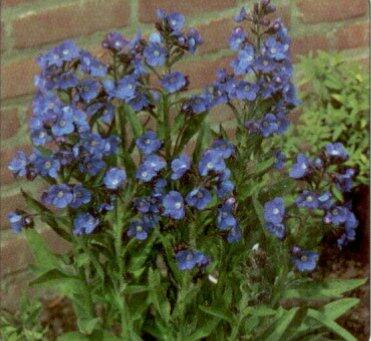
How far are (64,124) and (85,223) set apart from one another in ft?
0.68

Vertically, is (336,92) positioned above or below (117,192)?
below

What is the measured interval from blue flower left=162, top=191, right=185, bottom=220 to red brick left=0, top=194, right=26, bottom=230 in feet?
2.47

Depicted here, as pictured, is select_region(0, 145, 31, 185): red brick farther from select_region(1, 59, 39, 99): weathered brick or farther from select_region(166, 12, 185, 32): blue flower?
select_region(166, 12, 185, 32): blue flower

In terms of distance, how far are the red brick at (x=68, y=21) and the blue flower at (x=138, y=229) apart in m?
0.66

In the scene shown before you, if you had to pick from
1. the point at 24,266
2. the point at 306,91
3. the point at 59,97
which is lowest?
the point at 24,266

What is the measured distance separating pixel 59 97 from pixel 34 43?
0.56m

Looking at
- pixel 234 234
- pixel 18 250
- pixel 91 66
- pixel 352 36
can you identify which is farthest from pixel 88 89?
pixel 352 36

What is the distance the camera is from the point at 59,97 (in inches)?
67.2

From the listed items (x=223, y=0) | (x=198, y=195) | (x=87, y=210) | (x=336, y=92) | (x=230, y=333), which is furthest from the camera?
(x=336, y=92)

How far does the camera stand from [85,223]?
172 cm

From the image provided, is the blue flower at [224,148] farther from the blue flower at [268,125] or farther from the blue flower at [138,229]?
the blue flower at [138,229]

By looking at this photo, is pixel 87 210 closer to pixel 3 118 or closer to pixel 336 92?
pixel 3 118

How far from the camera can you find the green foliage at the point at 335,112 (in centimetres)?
242

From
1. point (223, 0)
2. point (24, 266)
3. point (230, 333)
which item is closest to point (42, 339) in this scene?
point (24, 266)
